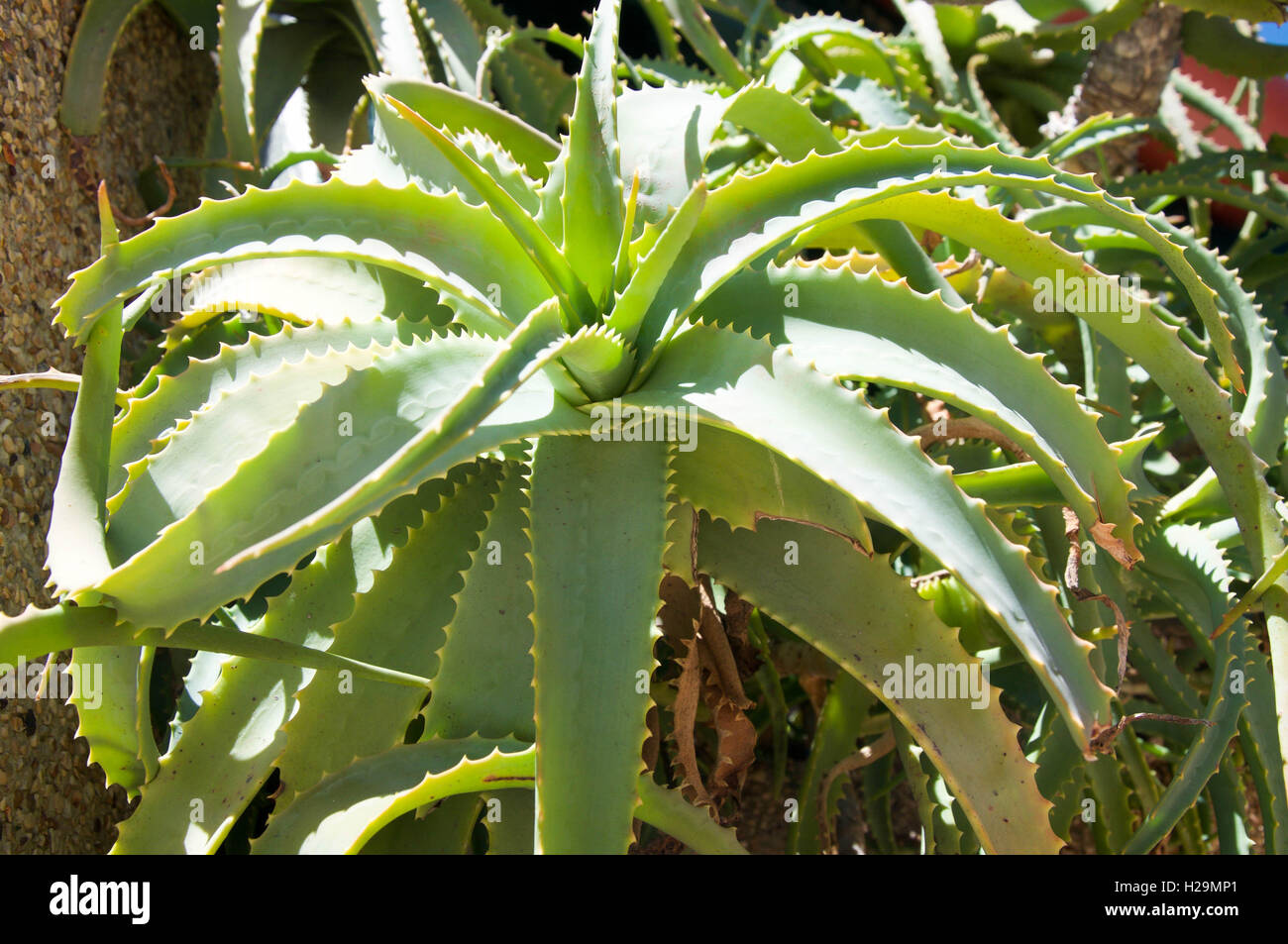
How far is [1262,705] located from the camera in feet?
2.30

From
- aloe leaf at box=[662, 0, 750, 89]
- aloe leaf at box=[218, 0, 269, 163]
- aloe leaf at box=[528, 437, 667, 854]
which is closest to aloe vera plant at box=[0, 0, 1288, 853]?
aloe leaf at box=[528, 437, 667, 854]

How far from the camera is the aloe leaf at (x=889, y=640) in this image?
1.86 feet

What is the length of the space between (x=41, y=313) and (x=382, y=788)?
51cm

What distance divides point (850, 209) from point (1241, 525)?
0.36m

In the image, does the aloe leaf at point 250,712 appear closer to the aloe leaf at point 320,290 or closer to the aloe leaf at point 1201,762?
the aloe leaf at point 320,290

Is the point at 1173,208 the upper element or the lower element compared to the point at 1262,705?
upper

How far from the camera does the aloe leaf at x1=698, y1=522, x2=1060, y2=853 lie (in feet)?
1.86

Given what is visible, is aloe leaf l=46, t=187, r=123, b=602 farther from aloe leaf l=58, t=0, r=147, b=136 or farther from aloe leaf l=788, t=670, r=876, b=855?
aloe leaf l=788, t=670, r=876, b=855

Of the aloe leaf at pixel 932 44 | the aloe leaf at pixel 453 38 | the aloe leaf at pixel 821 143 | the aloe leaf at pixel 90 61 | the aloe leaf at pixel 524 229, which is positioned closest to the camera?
the aloe leaf at pixel 524 229

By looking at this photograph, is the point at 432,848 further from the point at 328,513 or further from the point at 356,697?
the point at 328,513

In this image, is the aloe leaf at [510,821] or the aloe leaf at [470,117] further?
the aloe leaf at [470,117]

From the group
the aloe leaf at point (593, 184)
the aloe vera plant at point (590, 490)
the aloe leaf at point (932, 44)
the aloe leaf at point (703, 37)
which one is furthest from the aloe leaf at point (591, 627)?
the aloe leaf at point (932, 44)

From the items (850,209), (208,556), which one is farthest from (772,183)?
(208,556)

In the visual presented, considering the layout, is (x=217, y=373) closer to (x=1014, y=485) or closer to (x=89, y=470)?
(x=89, y=470)
